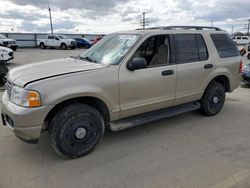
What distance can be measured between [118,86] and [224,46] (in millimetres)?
2845

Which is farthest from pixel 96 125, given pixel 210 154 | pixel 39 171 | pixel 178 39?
pixel 178 39

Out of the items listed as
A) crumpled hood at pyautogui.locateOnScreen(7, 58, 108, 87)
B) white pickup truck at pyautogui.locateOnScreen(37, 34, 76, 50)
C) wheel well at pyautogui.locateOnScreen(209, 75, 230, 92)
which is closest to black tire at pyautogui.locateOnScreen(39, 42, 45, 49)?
white pickup truck at pyautogui.locateOnScreen(37, 34, 76, 50)

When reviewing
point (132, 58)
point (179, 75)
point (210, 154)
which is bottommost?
point (210, 154)

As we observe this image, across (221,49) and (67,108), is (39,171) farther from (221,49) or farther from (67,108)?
(221,49)

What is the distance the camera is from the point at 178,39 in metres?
4.07

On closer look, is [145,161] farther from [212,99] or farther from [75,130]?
[212,99]

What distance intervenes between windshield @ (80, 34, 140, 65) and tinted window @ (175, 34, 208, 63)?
34.9 inches

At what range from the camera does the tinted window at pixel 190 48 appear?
4.04 m

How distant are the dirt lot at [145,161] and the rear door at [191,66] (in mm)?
689

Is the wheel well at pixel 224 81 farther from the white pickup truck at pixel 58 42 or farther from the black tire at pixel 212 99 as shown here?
the white pickup truck at pixel 58 42

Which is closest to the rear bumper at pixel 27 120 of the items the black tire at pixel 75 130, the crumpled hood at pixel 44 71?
the black tire at pixel 75 130

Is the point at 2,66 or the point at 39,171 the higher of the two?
the point at 2,66

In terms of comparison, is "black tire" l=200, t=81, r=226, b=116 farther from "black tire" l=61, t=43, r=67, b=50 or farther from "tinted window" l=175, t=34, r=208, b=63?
"black tire" l=61, t=43, r=67, b=50

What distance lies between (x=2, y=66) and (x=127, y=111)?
5.61 meters
